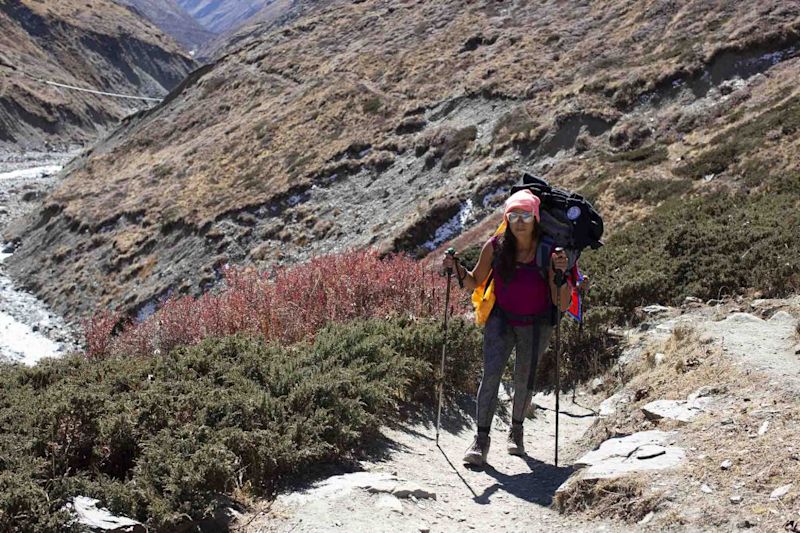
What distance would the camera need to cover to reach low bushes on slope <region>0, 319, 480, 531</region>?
3.94 m

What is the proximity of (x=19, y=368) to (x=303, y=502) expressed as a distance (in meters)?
3.03

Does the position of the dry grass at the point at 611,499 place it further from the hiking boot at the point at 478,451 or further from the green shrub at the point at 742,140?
the green shrub at the point at 742,140

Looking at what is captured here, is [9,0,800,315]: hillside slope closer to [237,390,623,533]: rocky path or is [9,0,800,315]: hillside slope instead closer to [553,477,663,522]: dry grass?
[237,390,623,533]: rocky path

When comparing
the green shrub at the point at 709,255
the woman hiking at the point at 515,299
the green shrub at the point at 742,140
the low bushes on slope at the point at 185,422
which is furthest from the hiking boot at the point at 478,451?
the green shrub at the point at 742,140

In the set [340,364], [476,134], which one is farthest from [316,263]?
[476,134]

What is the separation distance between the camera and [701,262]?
9.81 meters

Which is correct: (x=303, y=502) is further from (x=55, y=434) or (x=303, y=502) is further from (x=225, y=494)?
(x=55, y=434)

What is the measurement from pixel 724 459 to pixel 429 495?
73.7 inches

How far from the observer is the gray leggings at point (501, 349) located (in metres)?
5.43

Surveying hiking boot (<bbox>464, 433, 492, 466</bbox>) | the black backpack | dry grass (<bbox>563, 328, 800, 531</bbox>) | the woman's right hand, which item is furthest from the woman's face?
dry grass (<bbox>563, 328, 800, 531</bbox>)

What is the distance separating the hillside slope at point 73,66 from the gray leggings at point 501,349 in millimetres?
81685

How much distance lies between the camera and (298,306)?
28.2 feet

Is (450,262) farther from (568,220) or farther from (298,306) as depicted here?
(298,306)

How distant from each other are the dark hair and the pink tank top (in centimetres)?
4
